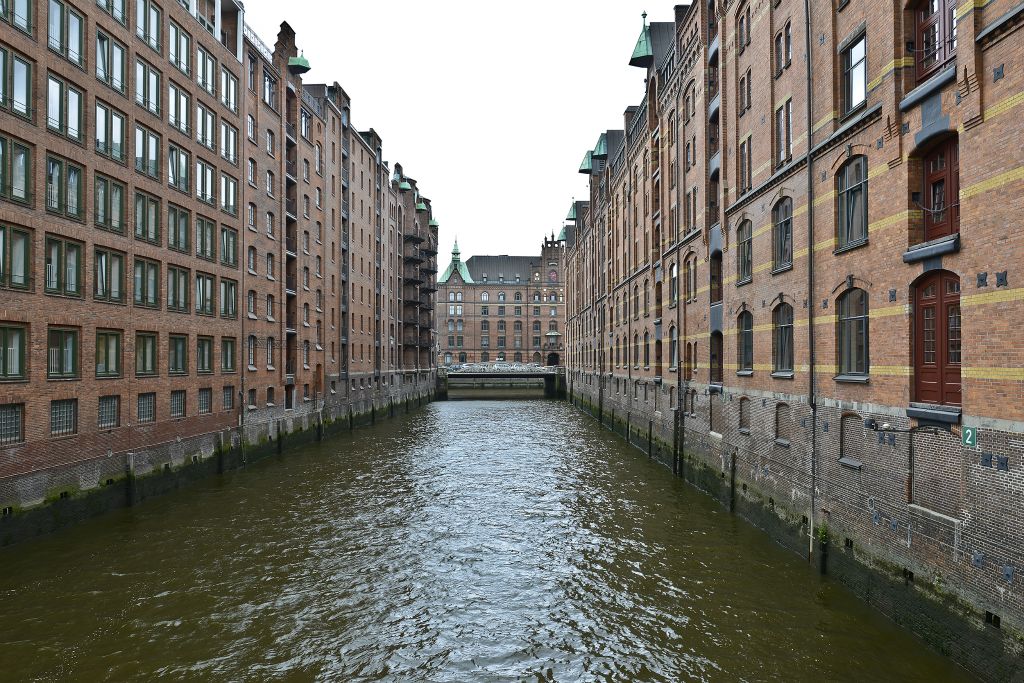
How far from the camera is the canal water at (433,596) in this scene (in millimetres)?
9914

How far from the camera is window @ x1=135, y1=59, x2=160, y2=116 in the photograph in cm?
2199

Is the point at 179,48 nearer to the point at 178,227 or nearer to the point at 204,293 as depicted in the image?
the point at 178,227

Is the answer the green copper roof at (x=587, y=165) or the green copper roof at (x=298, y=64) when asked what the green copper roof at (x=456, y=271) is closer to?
the green copper roof at (x=587, y=165)

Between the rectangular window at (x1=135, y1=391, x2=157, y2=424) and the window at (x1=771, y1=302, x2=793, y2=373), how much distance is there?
2004cm

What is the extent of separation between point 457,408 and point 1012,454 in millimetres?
53327

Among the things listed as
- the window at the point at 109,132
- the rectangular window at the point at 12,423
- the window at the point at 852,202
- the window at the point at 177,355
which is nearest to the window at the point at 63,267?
the window at the point at 109,132

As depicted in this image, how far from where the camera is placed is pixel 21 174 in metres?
16.8

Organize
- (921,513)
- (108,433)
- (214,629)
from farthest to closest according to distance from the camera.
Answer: (108,433) → (214,629) → (921,513)

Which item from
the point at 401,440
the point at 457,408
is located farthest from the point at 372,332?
the point at 401,440

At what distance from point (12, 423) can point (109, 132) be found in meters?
9.55

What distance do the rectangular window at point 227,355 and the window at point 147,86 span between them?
9804mm

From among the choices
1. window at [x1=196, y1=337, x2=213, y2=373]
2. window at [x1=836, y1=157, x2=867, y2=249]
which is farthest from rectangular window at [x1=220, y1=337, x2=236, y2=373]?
window at [x1=836, y1=157, x2=867, y2=249]

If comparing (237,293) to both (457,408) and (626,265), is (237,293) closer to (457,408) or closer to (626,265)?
(626,265)

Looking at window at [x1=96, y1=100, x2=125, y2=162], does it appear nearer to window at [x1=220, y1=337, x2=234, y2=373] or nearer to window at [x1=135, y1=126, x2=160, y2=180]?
window at [x1=135, y1=126, x2=160, y2=180]
